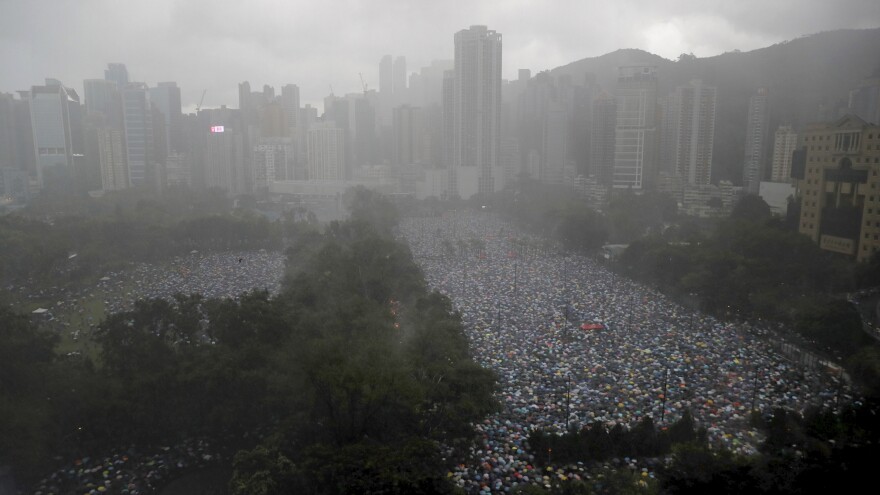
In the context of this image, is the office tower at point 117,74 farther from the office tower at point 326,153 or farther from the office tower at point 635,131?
the office tower at point 635,131

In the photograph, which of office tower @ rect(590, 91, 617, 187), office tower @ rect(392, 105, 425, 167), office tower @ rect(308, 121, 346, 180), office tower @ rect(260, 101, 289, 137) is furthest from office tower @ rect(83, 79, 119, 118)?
office tower @ rect(590, 91, 617, 187)

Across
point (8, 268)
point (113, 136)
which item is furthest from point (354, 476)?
point (113, 136)

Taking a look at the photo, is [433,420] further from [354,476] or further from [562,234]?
[562,234]

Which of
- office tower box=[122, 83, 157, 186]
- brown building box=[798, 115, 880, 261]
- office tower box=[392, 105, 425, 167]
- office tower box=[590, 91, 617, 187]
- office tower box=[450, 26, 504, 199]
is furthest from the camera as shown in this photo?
office tower box=[392, 105, 425, 167]

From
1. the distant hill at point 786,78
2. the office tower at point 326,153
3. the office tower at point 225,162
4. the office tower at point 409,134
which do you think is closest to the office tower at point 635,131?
the distant hill at point 786,78

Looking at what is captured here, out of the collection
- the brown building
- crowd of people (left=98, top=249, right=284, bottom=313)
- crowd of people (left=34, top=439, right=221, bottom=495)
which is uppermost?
the brown building

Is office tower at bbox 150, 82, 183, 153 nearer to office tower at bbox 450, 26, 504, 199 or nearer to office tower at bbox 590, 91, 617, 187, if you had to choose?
office tower at bbox 450, 26, 504, 199

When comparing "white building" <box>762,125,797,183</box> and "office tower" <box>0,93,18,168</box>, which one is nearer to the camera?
"white building" <box>762,125,797,183</box>
